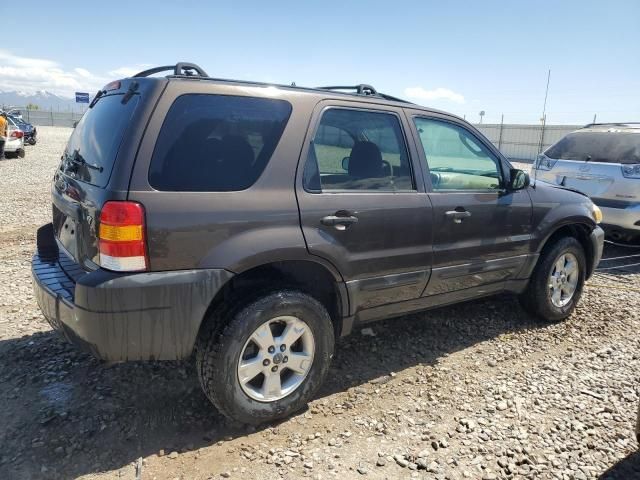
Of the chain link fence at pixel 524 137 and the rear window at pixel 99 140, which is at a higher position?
the chain link fence at pixel 524 137

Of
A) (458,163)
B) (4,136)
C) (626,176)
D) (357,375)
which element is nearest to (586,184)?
(626,176)

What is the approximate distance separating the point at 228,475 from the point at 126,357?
79 cm

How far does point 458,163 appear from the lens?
12.7 feet

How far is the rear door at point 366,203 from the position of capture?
288 centimetres

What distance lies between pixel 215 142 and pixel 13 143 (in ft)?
60.9

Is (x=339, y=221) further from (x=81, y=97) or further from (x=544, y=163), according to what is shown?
(x=81, y=97)

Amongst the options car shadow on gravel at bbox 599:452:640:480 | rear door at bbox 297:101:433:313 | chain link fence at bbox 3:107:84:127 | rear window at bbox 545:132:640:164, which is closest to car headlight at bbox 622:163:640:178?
rear window at bbox 545:132:640:164

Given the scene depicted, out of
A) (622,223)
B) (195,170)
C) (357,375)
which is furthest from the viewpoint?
(622,223)

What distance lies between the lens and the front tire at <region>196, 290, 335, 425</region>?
2.63m

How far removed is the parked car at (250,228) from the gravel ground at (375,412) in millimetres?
301

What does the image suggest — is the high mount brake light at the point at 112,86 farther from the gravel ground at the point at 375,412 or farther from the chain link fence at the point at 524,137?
the chain link fence at the point at 524,137

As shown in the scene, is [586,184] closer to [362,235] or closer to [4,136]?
[362,235]

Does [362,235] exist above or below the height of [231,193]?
below

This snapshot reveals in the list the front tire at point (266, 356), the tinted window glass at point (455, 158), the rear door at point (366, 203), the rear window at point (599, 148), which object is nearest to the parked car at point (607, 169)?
the rear window at point (599, 148)
